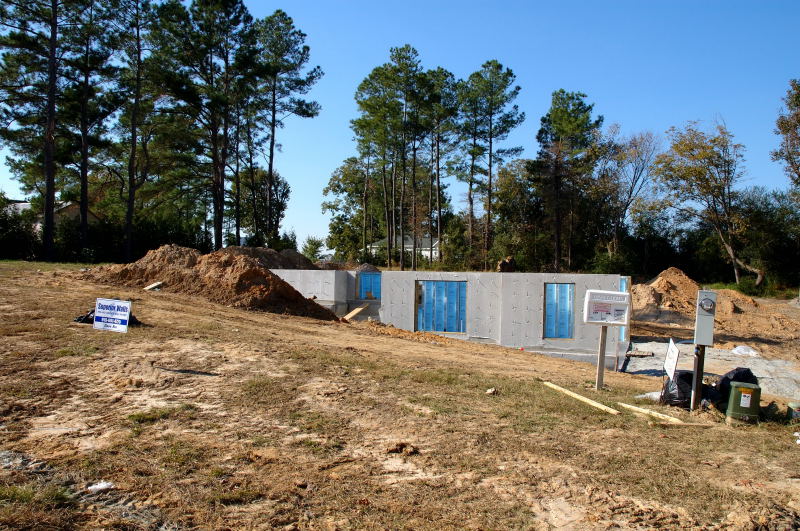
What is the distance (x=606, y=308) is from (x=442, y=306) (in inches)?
340

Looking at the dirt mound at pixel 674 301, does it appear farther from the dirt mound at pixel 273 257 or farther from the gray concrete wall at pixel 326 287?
the dirt mound at pixel 273 257

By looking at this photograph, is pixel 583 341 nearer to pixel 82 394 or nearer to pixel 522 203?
pixel 82 394

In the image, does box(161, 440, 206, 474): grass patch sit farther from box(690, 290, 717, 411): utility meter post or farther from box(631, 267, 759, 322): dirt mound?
box(631, 267, 759, 322): dirt mound

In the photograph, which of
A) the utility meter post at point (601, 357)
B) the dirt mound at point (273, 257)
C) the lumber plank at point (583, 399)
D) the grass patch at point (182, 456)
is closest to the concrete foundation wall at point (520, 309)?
the utility meter post at point (601, 357)

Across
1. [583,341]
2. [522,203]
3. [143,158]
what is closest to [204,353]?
[583,341]

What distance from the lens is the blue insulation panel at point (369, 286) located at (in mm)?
21234

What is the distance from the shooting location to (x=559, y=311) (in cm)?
1448

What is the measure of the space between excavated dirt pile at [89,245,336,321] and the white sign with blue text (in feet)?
21.3

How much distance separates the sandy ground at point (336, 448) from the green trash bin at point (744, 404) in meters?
0.16

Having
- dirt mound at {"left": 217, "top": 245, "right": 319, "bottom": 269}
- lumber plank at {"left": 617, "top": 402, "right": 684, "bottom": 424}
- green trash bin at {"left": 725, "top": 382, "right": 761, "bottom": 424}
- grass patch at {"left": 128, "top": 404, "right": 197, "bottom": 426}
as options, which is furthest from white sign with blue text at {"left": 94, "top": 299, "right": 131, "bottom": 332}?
dirt mound at {"left": 217, "top": 245, "right": 319, "bottom": 269}

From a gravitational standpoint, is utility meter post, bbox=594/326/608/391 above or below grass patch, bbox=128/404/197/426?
above

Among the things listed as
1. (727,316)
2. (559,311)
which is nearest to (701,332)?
(559,311)

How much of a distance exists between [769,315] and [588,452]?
2506 cm

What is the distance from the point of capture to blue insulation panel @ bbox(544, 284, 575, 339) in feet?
47.1
